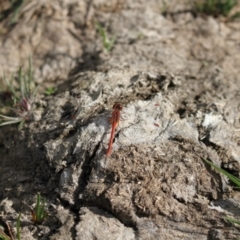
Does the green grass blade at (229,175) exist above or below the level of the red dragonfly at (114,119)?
below

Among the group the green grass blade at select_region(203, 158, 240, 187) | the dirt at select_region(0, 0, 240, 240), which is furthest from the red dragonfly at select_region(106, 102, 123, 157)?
the green grass blade at select_region(203, 158, 240, 187)

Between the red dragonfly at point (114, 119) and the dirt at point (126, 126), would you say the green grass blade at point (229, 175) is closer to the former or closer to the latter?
the dirt at point (126, 126)

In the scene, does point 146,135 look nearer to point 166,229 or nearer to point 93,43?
point 166,229

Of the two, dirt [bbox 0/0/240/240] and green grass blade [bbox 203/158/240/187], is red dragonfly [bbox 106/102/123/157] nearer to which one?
dirt [bbox 0/0/240/240]

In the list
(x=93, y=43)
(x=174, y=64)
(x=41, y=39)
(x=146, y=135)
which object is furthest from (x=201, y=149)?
Answer: (x=41, y=39)

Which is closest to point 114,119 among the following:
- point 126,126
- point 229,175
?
point 126,126

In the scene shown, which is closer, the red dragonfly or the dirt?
the dirt

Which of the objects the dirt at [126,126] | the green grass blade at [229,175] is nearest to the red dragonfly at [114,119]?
the dirt at [126,126]

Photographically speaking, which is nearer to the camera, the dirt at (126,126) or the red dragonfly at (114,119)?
the dirt at (126,126)

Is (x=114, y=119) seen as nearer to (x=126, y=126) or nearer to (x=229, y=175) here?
(x=126, y=126)
